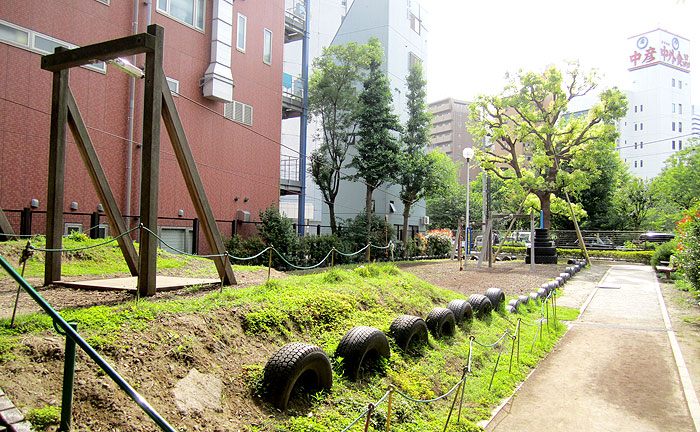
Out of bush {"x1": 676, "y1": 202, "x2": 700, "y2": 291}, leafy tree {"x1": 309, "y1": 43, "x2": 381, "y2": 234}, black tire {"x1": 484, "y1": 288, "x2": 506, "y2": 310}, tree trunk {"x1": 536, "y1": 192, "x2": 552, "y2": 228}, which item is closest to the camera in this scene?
black tire {"x1": 484, "y1": 288, "x2": 506, "y2": 310}

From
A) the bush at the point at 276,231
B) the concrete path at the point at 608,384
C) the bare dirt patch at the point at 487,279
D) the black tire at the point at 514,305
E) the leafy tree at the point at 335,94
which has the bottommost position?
the concrete path at the point at 608,384

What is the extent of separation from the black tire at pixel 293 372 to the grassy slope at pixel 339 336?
12 cm

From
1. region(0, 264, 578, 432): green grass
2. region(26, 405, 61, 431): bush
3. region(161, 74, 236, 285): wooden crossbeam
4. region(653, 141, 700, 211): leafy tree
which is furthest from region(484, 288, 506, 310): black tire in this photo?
region(653, 141, 700, 211): leafy tree

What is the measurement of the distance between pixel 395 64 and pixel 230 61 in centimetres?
1645

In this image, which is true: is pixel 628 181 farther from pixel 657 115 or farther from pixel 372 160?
pixel 657 115

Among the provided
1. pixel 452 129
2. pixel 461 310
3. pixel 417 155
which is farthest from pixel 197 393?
pixel 452 129

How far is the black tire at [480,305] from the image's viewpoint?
31.0ft

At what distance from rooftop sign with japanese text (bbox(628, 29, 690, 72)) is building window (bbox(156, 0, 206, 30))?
3237 inches

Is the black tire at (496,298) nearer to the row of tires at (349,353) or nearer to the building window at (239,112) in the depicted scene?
the row of tires at (349,353)

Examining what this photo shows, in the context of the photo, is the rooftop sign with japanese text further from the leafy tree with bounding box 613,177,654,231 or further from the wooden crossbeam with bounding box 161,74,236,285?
the wooden crossbeam with bounding box 161,74,236,285

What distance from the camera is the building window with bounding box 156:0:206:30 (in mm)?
16609

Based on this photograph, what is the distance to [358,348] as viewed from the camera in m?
5.39

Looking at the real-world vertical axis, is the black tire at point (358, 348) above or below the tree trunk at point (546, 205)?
below

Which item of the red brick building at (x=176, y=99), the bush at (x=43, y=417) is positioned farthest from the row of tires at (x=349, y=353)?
the red brick building at (x=176, y=99)
